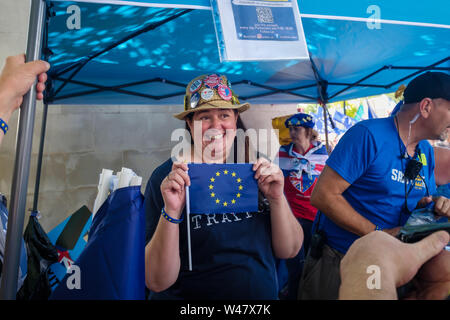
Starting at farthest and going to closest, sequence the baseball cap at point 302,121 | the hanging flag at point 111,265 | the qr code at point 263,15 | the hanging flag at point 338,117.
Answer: the hanging flag at point 338,117
the baseball cap at point 302,121
the qr code at point 263,15
the hanging flag at point 111,265

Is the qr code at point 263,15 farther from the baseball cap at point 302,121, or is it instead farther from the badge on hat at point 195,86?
the baseball cap at point 302,121

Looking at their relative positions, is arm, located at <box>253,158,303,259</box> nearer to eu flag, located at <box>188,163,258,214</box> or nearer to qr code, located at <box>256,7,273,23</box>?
eu flag, located at <box>188,163,258,214</box>

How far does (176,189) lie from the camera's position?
106cm

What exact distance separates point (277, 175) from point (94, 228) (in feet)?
2.15

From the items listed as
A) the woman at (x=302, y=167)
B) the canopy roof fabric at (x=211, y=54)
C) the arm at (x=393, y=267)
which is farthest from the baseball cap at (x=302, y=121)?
the arm at (x=393, y=267)

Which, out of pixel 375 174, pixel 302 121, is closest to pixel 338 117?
pixel 302 121

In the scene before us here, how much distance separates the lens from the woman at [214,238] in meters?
1.11

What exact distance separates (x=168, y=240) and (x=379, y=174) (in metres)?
1.05

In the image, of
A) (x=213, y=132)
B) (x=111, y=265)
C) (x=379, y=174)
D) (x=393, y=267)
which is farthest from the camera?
(x=379, y=174)

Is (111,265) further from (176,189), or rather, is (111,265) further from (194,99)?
(194,99)

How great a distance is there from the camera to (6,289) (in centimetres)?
104

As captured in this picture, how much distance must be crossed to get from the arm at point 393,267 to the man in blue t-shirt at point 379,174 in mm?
1098

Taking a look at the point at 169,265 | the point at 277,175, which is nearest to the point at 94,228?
the point at 169,265
